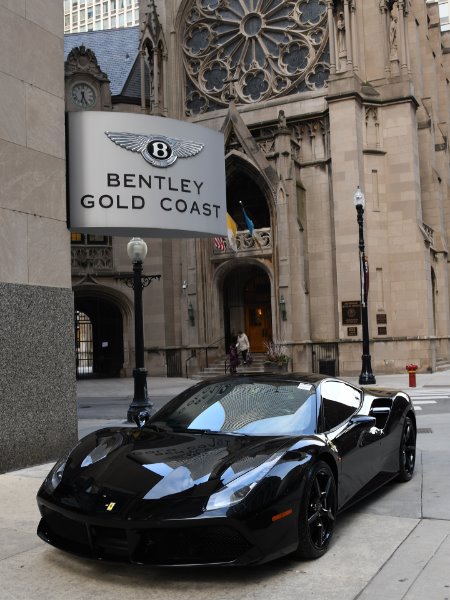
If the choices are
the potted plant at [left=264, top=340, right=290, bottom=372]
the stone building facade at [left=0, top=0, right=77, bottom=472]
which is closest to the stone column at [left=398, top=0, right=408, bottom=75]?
the potted plant at [left=264, top=340, right=290, bottom=372]

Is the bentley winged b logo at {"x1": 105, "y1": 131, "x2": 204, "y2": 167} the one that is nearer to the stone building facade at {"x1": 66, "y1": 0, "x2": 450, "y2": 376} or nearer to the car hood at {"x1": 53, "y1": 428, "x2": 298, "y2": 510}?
the car hood at {"x1": 53, "y1": 428, "x2": 298, "y2": 510}

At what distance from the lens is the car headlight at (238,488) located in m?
4.18

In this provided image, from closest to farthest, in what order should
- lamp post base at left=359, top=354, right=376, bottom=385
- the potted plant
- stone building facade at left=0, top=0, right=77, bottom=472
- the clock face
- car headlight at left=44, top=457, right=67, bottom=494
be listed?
car headlight at left=44, top=457, right=67, bottom=494 < stone building facade at left=0, top=0, right=77, bottom=472 < lamp post base at left=359, top=354, right=376, bottom=385 < the potted plant < the clock face

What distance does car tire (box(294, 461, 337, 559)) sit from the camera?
4559mm

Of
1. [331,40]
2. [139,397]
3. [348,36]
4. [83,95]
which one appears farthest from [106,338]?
[139,397]

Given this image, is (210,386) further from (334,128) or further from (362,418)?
(334,128)

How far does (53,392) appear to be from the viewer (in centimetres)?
875

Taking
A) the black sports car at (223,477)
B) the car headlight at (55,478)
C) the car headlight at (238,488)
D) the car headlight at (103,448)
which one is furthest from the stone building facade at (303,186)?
the car headlight at (238,488)

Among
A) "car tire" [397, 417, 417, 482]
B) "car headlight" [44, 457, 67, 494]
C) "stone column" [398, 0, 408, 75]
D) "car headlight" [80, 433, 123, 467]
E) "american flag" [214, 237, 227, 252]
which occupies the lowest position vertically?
"car tire" [397, 417, 417, 482]

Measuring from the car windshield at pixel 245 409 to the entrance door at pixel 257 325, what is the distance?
25694 millimetres

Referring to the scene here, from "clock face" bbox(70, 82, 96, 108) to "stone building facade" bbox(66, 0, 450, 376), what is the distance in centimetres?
120

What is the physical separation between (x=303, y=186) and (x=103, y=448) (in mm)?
24889

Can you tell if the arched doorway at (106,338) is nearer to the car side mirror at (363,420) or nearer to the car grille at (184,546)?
the car side mirror at (363,420)

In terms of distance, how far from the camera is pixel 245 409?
5.61 metres
